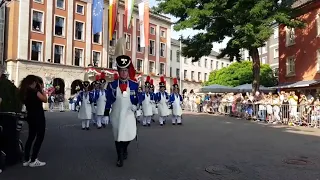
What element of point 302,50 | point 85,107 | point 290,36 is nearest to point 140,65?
point 290,36

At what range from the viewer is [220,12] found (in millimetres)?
25312

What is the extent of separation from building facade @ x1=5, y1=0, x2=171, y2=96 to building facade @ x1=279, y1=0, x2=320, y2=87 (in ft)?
65.0

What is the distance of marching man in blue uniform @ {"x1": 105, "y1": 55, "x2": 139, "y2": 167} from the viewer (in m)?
7.14

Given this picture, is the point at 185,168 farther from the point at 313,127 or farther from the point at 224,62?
the point at 224,62

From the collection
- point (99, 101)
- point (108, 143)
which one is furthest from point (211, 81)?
point (108, 143)

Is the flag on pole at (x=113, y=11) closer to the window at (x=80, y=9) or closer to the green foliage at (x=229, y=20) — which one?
the green foliage at (x=229, y=20)

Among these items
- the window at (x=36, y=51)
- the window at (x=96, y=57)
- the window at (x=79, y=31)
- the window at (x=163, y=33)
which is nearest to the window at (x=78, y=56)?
the window at (x=79, y=31)

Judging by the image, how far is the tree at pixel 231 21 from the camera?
76.9ft

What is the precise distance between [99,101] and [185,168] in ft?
29.2

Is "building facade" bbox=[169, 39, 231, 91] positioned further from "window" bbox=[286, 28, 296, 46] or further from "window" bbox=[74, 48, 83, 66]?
"window" bbox=[286, 28, 296, 46]

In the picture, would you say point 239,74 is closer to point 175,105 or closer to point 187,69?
point 187,69

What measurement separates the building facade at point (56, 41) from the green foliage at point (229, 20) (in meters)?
18.0

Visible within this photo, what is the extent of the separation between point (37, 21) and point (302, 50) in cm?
2904

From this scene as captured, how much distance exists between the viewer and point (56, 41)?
42.9m
